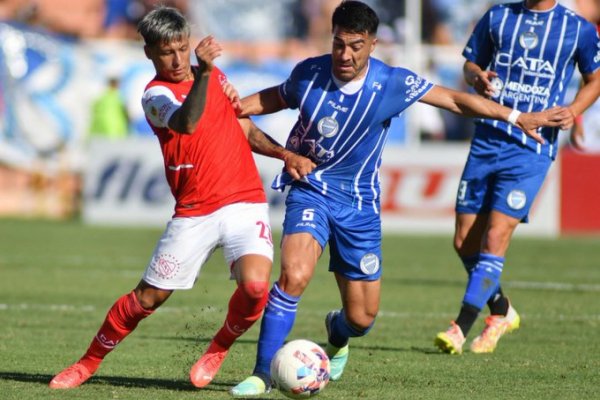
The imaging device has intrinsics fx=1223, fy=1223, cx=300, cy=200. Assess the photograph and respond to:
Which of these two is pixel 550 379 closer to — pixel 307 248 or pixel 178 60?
pixel 307 248

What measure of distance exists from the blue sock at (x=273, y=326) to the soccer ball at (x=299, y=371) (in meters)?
0.31

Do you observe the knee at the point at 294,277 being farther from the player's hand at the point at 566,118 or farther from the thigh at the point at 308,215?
the player's hand at the point at 566,118

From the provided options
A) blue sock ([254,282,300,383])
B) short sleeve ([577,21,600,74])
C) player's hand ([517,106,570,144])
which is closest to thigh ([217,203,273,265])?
blue sock ([254,282,300,383])

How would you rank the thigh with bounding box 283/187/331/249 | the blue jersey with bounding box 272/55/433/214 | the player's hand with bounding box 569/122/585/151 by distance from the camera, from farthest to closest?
the player's hand with bounding box 569/122/585/151 → the blue jersey with bounding box 272/55/433/214 → the thigh with bounding box 283/187/331/249

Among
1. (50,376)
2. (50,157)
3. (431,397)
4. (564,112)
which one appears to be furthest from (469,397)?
(50,157)

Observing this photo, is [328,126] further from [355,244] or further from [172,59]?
[172,59]

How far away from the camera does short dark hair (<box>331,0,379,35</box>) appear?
6789 millimetres

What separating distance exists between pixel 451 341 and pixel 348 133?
1911 millimetres

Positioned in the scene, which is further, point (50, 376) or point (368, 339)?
point (368, 339)

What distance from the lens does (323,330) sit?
367 inches

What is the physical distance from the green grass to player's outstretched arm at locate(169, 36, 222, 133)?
1.42m

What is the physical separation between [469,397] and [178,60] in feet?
7.77

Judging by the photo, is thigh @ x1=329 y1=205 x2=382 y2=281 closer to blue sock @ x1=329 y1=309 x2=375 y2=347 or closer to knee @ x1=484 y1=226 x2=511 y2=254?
blue sock @ x1=329 y1=309 x2=375 y2=347

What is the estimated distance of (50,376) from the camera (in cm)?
708
